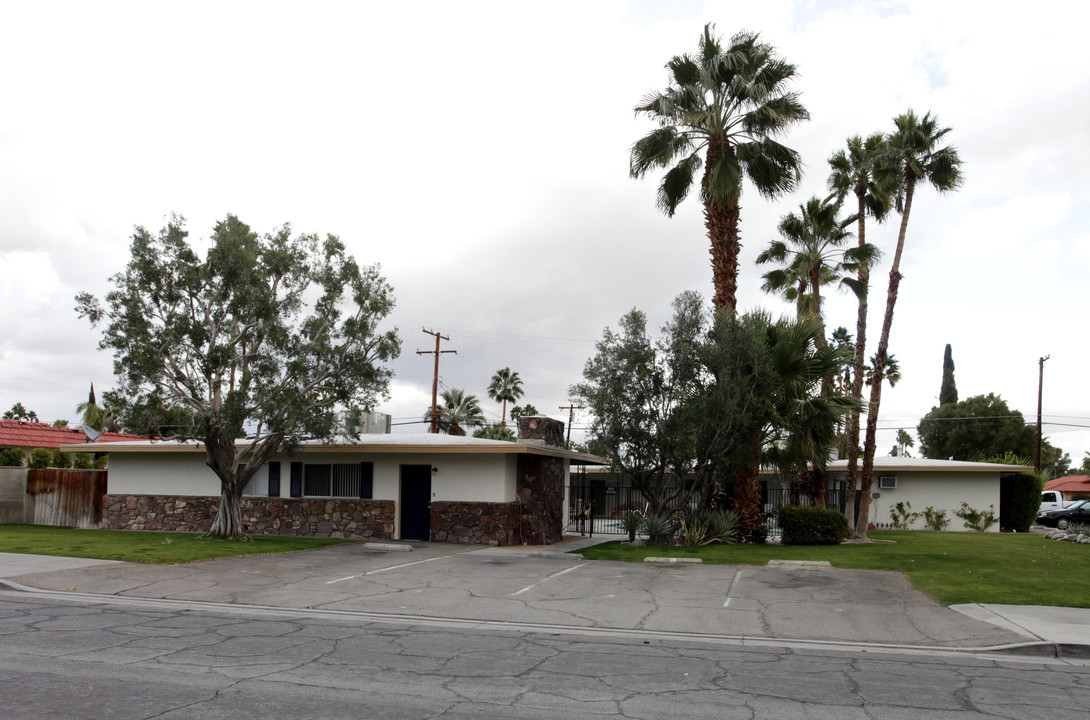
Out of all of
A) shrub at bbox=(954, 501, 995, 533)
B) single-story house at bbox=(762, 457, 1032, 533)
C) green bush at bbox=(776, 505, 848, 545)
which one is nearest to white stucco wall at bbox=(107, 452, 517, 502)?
green bush at bbox=(776, 505, 848, 545)

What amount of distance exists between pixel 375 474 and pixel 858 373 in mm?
14549

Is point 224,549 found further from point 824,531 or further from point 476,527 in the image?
point 824,531

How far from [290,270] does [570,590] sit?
11308 mm

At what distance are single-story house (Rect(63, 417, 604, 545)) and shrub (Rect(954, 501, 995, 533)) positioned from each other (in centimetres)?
1557

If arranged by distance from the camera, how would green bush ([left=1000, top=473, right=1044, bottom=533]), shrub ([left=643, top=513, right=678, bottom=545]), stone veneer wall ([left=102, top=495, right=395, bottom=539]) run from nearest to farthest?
shrub ([left=643, top=513, right=678, bottom=545]) → stone veneer wall ([left=102, top=495, right=395, bottom=539]) → green bush ([left=1000, top=473, right=1044, bottom=533])

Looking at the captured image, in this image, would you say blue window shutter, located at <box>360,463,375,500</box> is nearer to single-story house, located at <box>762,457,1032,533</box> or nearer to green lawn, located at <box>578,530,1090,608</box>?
green lawn, located at <box>578,530,1090,608</box>

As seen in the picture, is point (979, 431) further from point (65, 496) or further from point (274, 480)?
point (65, 496)

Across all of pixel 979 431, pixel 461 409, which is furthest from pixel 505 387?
pixel 979 431

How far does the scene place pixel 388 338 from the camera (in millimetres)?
21219

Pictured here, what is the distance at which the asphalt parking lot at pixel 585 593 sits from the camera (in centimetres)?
1076

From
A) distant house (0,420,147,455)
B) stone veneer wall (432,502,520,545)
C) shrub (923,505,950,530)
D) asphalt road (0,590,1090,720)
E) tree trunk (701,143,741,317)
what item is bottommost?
shrub (923,505,950,530)

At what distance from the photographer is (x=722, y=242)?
22203 millimetres

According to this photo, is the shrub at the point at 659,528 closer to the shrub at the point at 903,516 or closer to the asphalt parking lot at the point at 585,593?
the asphalt parking lot at the point at 585,593

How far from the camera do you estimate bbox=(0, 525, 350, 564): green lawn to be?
1680 cm
